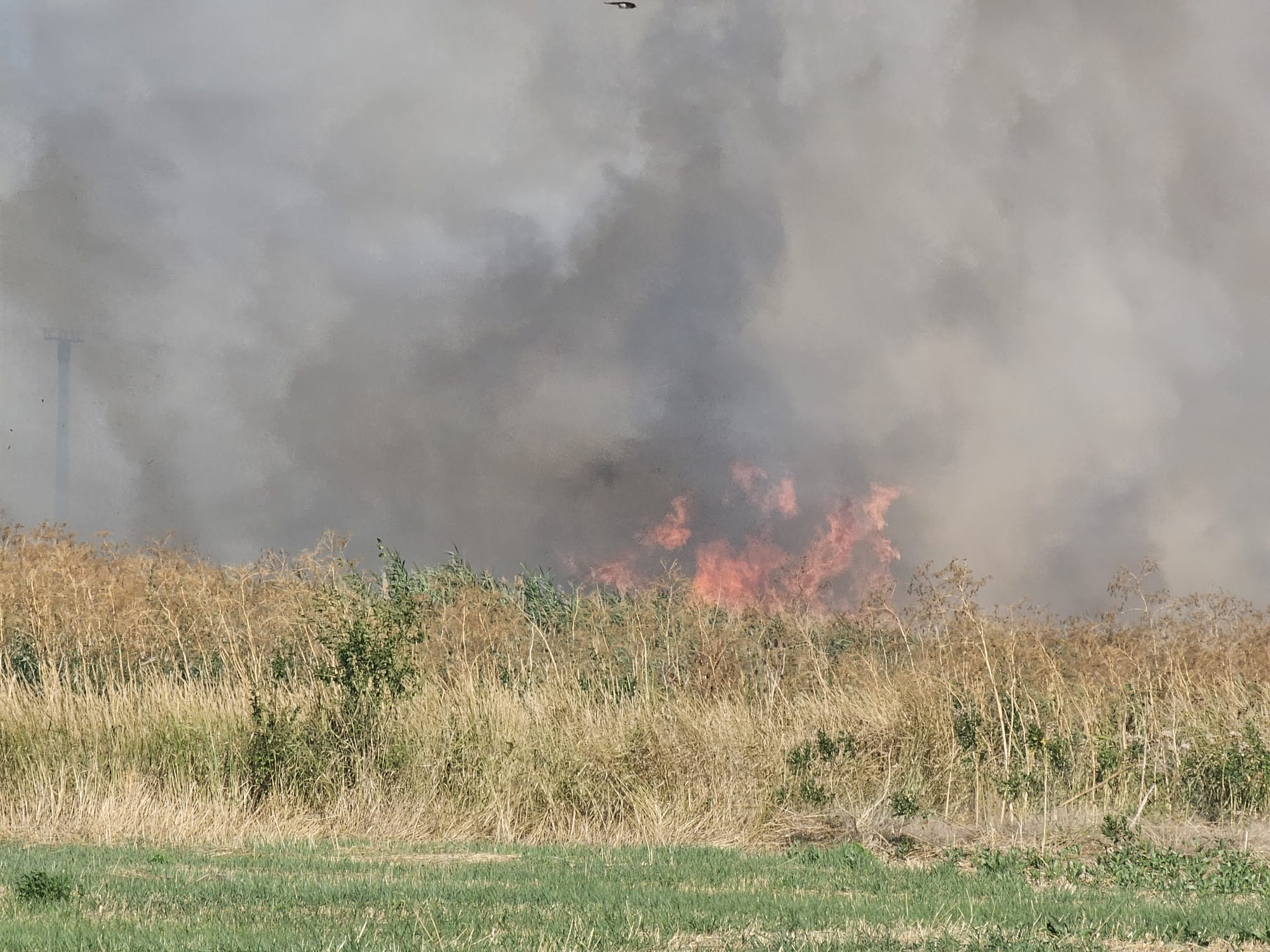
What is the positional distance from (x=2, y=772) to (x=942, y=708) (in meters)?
9.67

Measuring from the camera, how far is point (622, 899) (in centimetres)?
736

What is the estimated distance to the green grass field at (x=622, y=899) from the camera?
6262 mm

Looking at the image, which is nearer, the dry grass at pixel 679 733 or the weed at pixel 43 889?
the weed at pixel 43 889

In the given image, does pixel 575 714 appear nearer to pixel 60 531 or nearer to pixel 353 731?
pixel 353 731

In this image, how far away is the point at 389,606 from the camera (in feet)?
41.1

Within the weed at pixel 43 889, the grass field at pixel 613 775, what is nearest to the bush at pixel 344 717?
the grass field at pixel 613 775

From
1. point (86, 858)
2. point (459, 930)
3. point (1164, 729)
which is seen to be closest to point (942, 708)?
point (1164, 729)

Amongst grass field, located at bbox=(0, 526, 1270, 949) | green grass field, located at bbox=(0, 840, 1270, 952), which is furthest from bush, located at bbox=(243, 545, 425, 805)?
green grass field, located at bbox=(0, 840, 1270, 952)

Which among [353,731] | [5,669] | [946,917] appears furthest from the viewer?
[5,669]

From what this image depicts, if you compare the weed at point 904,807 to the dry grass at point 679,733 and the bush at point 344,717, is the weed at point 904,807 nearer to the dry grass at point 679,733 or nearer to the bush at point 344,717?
the dry grass at point 679,733

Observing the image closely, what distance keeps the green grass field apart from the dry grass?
125 cm

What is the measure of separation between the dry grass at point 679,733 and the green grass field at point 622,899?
4.09 feet

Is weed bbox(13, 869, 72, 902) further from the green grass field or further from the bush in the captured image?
the bush

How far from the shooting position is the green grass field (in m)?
6.26
